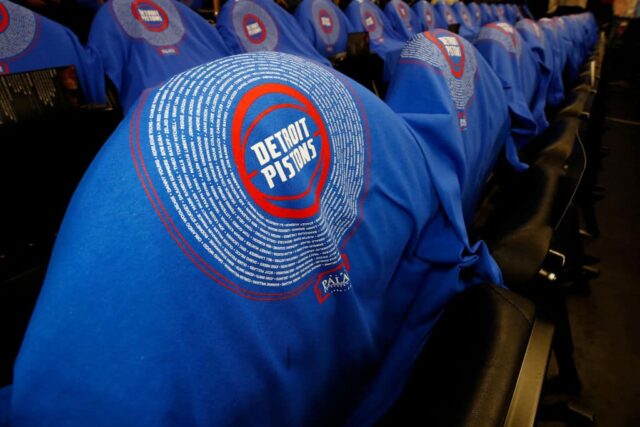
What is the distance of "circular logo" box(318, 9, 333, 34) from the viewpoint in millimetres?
2518

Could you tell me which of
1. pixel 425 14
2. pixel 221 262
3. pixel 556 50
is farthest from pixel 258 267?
pixel 425 14

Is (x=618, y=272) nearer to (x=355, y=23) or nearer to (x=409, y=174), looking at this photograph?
(x=409, y=174)

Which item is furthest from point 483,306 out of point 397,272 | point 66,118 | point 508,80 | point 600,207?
point 600,207

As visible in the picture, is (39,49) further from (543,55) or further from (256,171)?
(543,55)

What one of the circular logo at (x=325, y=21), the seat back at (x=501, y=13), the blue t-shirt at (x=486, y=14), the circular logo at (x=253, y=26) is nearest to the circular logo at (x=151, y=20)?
the circular logo at (x=253, y=26)

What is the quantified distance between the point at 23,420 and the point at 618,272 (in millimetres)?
1826

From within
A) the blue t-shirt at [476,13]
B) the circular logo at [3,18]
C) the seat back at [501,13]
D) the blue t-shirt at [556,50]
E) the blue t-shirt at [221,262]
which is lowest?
the seat back at [501,13]

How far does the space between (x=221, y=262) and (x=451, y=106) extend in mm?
469

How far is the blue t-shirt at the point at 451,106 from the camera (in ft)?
1.71

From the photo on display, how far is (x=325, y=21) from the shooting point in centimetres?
254

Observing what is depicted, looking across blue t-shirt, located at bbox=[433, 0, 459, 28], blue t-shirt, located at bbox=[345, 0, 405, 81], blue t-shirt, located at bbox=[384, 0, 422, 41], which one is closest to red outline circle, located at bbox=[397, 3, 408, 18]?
blue t-shirt, located at bbox=[384, 0, 422, 41]

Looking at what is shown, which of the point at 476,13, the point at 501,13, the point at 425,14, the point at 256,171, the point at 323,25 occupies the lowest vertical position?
the point at 501,13

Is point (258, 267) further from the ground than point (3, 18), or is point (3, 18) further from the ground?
point (3, 18)

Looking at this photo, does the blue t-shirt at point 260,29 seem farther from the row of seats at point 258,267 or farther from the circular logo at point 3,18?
the row of seats at point 258,267
